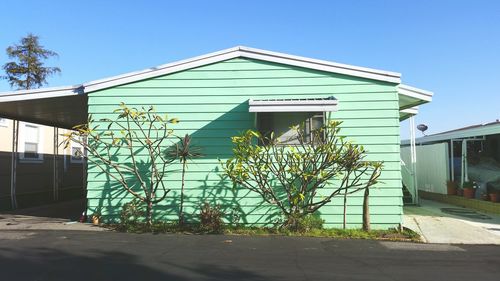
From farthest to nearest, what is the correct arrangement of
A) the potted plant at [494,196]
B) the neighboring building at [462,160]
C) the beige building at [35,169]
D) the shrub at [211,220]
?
the beige building at [35,169] < the neighboring building at [462,160] < the potted plant at [494,196] < the shrub at [211,220]

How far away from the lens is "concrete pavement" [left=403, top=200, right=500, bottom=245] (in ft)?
29.1

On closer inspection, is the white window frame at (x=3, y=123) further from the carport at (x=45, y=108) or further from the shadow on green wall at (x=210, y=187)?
the shadow on green wall at (x=210, y=187)

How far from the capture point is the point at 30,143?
16250 mm

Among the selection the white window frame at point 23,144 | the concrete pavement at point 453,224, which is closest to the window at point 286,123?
the concrete pavement at point 453,224

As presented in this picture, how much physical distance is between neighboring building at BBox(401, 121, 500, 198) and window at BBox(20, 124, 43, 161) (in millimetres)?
14030

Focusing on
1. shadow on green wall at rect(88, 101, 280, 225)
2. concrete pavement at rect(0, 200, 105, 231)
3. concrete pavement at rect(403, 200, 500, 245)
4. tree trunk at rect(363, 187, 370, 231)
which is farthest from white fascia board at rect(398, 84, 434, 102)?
concrete pavement at rect(0, 200, 105, 231)

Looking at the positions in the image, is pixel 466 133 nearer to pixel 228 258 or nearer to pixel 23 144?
pixel 228 258

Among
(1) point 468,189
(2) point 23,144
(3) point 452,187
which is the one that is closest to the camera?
(1) point 468,189

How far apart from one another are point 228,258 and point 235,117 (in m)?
3.78

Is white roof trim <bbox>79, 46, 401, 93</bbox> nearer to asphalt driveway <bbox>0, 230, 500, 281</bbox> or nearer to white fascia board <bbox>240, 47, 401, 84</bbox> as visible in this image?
white fascia board <bbox>240, 47, 401, 84</bbox>

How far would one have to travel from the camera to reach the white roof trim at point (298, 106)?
30.0ft

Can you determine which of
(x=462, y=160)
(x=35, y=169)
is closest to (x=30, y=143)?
(x=35, y=169)

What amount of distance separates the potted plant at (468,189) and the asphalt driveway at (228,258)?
558 centimetres

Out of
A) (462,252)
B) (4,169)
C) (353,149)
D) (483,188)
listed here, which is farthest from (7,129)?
(483,188)
